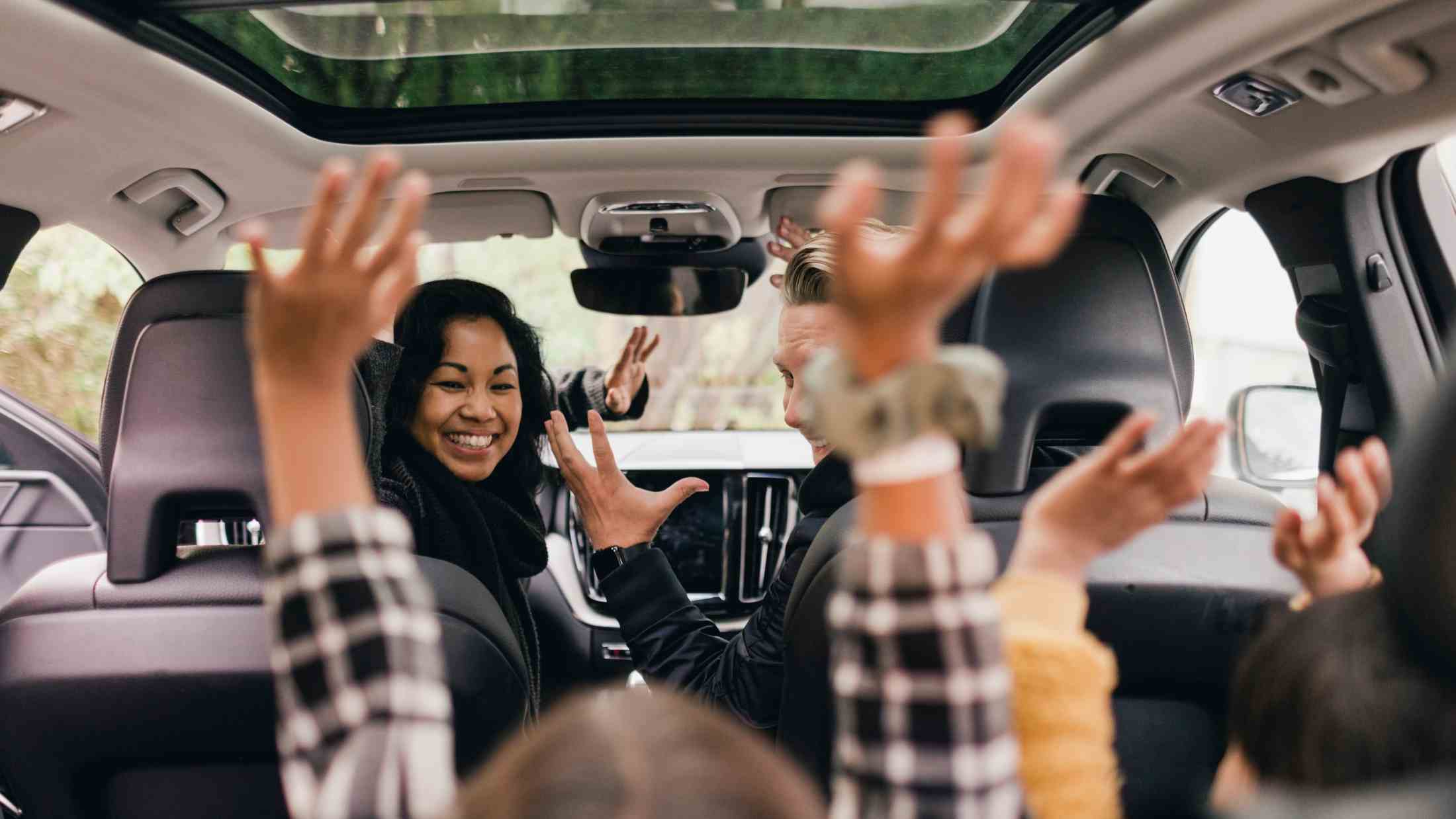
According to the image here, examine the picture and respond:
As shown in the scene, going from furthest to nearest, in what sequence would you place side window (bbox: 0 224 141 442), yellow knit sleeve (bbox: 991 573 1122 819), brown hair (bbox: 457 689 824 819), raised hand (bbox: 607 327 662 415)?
raised hand (bbox: 607 327 662 415) → side window (bbox: 0 224 141 442) → yellow knit sleeve (bbox: 991 573 1122 819) → brown hair (bbox: 457 689 824 819)

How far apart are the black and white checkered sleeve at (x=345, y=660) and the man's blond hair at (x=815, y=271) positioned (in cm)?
115

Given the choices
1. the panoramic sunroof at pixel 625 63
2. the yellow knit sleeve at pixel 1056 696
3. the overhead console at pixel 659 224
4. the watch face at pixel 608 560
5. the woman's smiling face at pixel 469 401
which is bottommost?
the watch face at pixel 608 560

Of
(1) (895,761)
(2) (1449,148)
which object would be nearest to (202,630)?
(1) (895,761)

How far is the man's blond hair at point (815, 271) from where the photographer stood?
1782mm

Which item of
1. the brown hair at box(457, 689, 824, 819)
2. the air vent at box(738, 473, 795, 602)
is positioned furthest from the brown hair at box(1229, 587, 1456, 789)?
the air vent at box(738, 473, 795, 602)

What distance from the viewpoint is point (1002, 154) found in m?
0.57

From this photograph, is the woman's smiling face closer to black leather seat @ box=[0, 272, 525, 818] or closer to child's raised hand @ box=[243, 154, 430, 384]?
black leather seat @ box=[0, 272, 525, 818]

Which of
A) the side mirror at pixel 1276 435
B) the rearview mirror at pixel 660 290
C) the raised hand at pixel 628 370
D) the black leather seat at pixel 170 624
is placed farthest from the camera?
the raised hand at pixel 628 370

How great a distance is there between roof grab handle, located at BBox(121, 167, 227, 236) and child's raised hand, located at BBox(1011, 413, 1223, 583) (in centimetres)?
193

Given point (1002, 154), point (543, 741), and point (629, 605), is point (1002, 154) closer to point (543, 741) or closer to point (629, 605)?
point (543, 741)

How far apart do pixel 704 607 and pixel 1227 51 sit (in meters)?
2.30

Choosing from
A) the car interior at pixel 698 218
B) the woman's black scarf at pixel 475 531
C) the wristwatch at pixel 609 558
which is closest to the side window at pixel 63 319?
the car interior at pixel 698 218

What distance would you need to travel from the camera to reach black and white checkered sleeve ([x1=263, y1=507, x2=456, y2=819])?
0.73 m

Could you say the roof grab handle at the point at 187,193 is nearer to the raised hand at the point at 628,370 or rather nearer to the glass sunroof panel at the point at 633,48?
the glass sunroof panel at the point at 633,48
